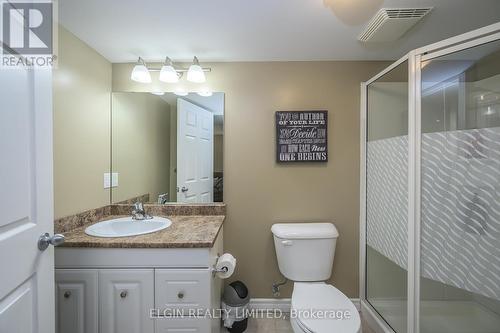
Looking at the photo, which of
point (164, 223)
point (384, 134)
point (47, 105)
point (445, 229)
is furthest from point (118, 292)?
point (384, 134)

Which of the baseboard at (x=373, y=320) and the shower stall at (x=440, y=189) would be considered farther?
the baseboard at (x=373, y=320)

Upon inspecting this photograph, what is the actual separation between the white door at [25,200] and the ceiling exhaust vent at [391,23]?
5.38ft

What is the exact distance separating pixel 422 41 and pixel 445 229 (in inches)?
48.2

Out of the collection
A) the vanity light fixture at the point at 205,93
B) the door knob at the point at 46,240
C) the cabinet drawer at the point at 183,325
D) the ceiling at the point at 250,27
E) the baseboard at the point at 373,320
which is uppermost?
the ceiling at the point at 250,27

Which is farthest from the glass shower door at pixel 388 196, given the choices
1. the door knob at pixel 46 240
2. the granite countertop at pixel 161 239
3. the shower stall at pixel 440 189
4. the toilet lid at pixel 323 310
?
the door knob at pixel 46 240

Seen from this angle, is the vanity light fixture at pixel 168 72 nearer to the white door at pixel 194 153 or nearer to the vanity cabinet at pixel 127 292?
the white door at pixel 194 153

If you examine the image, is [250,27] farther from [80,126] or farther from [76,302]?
[76,302]

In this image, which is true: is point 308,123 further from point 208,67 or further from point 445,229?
point 445,229

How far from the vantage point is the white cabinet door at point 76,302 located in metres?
1.19

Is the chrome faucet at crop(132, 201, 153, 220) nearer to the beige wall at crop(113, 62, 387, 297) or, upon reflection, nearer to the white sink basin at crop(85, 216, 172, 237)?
the white sink basin at crop(85, 216, 172, 237)

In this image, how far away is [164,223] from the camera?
5.14 ft

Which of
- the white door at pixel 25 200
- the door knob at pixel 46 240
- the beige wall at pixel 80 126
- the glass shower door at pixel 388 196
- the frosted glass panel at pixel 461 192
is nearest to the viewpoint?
the white door at pixel 25 200

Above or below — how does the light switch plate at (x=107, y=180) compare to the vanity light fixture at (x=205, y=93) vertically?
below

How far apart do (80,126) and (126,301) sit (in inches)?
44.1
